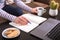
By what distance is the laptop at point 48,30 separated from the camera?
994 millimetres

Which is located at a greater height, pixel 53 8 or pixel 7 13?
pixel 53 8

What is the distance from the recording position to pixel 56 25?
115 centimetres

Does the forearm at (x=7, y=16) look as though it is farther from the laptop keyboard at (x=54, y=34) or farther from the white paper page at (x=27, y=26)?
the laptop keyboard at (x=54, y=34)

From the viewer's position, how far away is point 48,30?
3.51 feet

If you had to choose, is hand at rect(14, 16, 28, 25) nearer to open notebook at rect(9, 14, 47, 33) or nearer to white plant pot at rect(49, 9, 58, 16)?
open notebook at rect(9, 14, 47, 33)

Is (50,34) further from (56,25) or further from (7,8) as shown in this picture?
(7,8)

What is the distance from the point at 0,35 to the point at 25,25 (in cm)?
26

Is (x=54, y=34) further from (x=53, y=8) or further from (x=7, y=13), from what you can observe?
(x=7, y=13)

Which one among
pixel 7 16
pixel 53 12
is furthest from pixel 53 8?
pixel 7 16

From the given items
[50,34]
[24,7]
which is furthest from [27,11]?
[50,34]

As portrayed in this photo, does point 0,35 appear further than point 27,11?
No

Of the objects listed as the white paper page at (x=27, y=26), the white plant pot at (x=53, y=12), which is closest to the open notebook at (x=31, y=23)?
the white paper page at (x=27, y=26)

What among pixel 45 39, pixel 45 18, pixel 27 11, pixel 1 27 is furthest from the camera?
pixel 27 11

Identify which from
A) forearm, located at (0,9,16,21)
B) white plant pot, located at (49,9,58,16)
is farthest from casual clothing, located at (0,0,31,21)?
white plant pot, located at (49,9,58,16)
